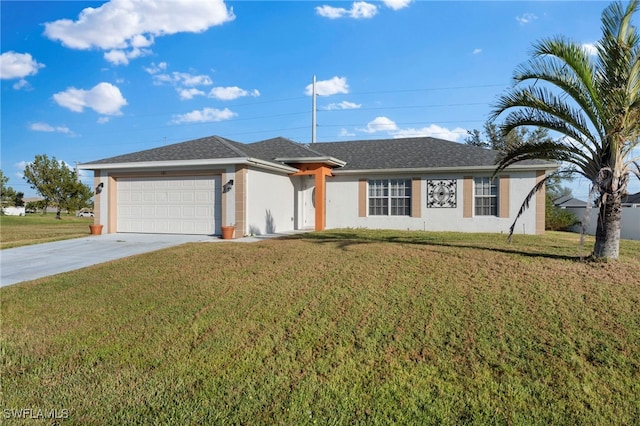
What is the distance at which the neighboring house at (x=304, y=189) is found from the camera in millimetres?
14586

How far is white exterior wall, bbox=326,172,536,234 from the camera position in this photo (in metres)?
16.0

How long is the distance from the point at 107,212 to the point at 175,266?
28.8ft

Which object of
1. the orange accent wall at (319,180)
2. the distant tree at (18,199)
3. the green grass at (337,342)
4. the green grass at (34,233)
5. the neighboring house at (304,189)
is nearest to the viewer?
the green grass at (337,342)

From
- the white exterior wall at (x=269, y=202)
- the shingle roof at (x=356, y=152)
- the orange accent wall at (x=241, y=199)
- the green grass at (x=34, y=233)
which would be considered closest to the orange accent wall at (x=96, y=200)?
the shingle roof at (x=356, y=152)

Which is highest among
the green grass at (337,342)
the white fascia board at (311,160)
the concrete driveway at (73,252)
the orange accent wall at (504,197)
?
the white fascia board at (311,160)

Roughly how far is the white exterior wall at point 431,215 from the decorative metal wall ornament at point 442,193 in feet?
0.45

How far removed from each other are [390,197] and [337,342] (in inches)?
521

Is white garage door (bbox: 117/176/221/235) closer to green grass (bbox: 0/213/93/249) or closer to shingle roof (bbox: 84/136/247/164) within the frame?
shingle roof (bbox: 84/136/247/164)

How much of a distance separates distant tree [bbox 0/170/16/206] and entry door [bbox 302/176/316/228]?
41.6 m

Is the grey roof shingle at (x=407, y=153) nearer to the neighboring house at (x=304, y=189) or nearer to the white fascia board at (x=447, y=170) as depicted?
the neighboring house at (x=304, y=189)

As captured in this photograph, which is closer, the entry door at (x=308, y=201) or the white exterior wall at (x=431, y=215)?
the white exterior wall at (x=431, y=215)

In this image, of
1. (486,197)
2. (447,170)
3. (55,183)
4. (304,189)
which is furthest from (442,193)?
(55,183)

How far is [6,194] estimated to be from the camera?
4584cm

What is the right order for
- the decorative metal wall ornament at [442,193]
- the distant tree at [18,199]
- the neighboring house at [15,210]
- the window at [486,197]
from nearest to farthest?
1. the window at [486,197]
2. the decorative metal wall ornament at [442,193]
3. the distant tree at [18,199]
4. the neighboring house at [15,210]
